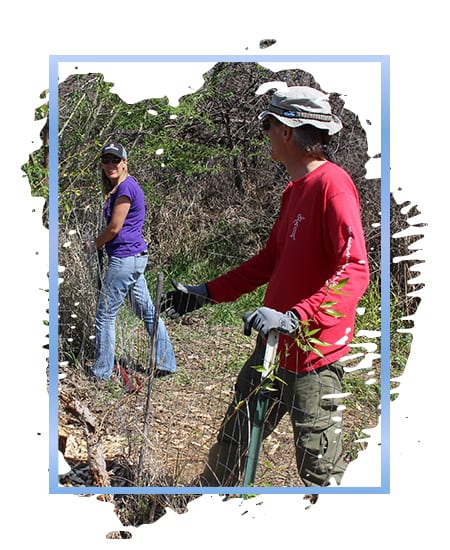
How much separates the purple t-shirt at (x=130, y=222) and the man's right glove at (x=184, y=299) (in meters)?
0.37

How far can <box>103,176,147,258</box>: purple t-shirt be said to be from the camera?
3891 mm

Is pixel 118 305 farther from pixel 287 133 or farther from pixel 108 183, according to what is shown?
pixel 287 133

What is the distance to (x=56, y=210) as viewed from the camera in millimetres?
3625

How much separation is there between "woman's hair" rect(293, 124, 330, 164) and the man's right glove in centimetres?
78

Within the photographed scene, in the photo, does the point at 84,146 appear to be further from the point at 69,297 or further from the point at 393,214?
the point at 393,214

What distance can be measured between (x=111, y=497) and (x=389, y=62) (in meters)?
2.37

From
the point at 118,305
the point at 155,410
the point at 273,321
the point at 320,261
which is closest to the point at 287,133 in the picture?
the point at 320,261

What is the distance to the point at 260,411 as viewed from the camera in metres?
3.43

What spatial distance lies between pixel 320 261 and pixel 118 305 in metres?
1.18

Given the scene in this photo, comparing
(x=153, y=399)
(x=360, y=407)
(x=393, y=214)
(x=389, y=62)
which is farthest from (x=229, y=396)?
(x=389, y=62)

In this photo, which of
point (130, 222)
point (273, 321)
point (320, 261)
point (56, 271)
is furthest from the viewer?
point (130, 222)

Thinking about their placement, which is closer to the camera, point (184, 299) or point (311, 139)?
point (311, 139)

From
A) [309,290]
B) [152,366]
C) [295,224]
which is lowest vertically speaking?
[152,366]

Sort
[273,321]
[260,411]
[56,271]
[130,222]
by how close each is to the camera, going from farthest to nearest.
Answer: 1. [130,222]
2. [56,271]
3. [260,411]
4. [273,321]
